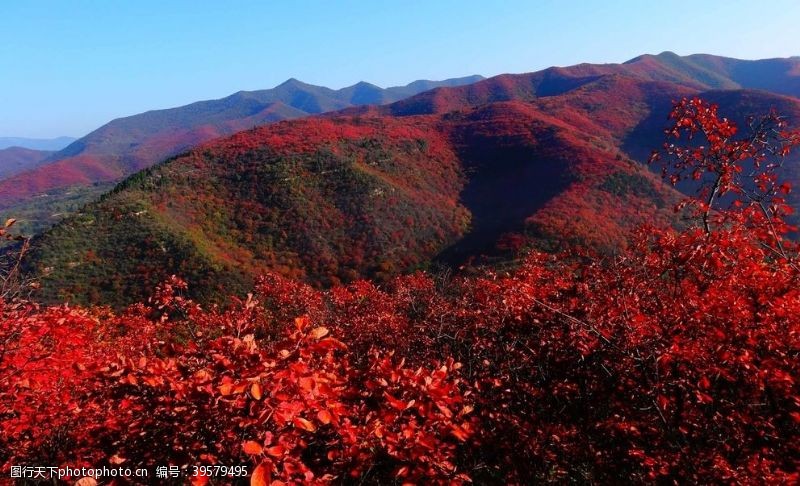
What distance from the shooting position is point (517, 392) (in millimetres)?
8789

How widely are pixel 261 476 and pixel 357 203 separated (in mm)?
49081

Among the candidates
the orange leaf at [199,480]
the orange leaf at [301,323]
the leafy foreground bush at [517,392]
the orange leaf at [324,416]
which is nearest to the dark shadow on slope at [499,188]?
the leafy foreground bush at [517,392]

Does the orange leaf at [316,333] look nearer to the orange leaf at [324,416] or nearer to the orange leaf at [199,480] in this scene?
the orange leaf at [324,416]

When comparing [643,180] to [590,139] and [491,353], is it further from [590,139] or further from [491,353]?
[491,353]

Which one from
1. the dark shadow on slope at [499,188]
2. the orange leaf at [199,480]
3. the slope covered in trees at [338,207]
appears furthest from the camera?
the dark shadow on slope at [499,188]

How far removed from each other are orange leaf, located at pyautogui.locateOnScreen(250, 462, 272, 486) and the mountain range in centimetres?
3111

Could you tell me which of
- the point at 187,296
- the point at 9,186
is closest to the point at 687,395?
the point at 187,296

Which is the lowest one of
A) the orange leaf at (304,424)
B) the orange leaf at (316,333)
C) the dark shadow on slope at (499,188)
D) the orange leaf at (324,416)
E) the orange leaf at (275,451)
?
the dark shadow on slope at (499,188)

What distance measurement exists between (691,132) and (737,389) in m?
4.41

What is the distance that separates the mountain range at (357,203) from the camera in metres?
38.4

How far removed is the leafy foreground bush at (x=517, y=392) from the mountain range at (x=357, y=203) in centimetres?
2725

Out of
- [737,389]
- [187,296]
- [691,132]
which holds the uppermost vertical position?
[691,132]

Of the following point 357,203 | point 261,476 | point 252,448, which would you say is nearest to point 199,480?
point 252,448

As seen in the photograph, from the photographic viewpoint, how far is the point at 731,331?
7.15 metres
